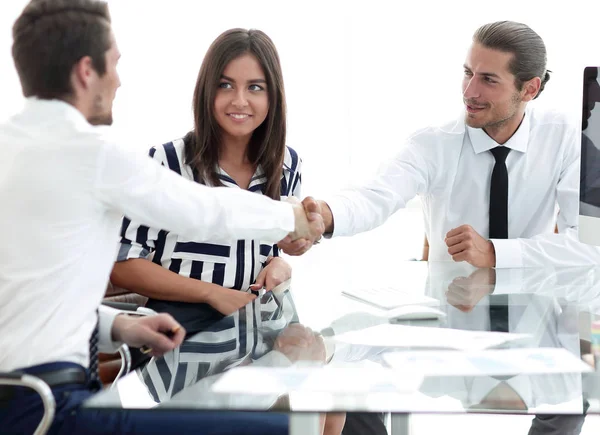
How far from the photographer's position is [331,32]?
5.14 meters

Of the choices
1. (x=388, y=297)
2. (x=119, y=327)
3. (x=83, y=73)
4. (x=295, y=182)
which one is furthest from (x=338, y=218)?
(x=83, y=73)

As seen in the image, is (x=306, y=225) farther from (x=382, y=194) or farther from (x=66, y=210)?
(x=382, y=194)

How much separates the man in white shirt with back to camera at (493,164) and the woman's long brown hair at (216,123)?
27 cm

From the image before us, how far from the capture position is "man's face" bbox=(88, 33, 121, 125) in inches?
58.5

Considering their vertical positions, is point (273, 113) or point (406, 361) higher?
point (273, 113)

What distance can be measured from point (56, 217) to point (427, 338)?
0.80 metres

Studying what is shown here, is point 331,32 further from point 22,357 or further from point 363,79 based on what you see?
point 22,357

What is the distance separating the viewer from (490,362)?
147 cm

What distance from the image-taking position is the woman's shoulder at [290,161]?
273cm

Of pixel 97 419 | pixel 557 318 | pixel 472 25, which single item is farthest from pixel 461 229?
pixel 472 25

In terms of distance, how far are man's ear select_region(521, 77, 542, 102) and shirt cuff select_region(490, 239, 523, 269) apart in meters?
0.68

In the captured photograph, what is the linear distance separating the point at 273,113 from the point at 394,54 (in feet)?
8.52

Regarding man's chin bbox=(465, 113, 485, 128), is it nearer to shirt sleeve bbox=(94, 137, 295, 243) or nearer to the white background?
shirt sleeve bbox=(94, 137, 295, 243)

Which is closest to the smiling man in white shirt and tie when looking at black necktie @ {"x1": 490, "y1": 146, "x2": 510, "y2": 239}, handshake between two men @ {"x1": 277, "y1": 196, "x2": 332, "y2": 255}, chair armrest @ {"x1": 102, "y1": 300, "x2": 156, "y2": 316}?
black necktie @ {"x1": 490, "y1": 146, "x2": 510, "y2": 239}
